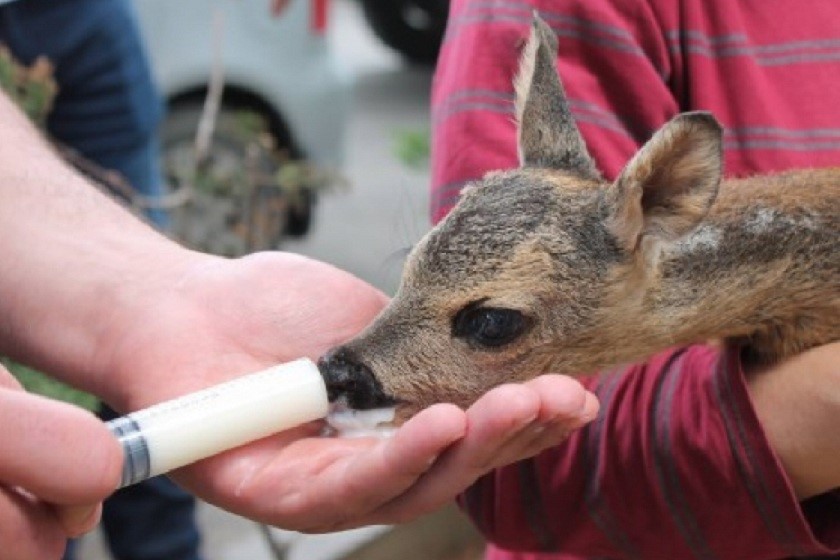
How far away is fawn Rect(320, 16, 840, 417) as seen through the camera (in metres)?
1.65

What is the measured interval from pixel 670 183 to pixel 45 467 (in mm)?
900

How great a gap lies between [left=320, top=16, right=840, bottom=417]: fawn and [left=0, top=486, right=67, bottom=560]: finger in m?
0.47

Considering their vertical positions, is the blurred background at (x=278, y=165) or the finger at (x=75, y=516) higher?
the finger at (x=75, y=516)

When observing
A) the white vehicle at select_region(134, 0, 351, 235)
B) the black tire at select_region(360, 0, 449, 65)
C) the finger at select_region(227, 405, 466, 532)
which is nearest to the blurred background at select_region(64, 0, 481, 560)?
the white vehicle at select_region(134, 0, 351, 235)

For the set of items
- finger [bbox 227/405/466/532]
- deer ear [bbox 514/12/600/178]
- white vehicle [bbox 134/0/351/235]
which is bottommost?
white vehicle [bbox 134/0/351/235]

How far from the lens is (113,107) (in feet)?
10.4

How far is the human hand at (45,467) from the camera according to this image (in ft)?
3.71

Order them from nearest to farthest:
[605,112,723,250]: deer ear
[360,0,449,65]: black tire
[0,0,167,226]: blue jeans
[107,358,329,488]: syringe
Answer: [107,358,329,488]: syringe
[605,112,723,250]: deer ear
[0,0,167,226]: blue jeans
[360,0,449,65]: black tire

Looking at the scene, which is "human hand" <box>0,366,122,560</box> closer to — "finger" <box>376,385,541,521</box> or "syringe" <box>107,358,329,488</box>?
"syringe" <box>107,358,329,488</box>

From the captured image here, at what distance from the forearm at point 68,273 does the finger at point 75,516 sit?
438 millimetres

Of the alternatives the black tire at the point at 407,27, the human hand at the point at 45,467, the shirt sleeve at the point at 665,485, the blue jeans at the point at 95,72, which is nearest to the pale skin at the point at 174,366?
the human hand at the point at 45,467

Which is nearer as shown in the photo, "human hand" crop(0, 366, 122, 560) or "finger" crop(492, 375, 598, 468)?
"human hand" crop(0, 366, 122, 560)

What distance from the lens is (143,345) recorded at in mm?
1669

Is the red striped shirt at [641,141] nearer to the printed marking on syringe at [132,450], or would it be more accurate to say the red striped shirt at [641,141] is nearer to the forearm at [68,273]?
the forearm at [68,273]
